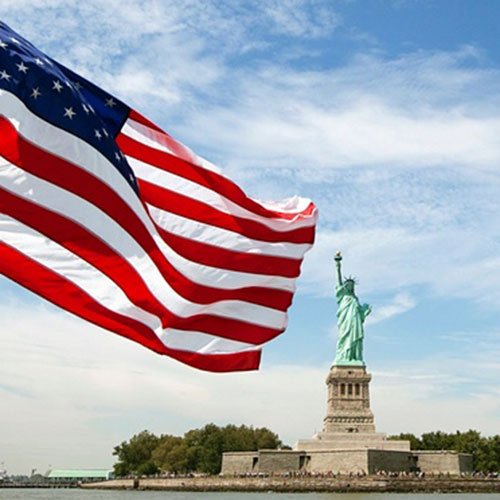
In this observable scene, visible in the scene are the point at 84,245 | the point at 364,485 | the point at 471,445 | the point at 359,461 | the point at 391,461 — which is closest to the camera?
the point at 84,245

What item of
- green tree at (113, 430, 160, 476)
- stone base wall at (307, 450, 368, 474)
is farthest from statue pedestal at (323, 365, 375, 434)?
green tree at (113, 430, 160, 476)

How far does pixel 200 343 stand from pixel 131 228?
1.58 m

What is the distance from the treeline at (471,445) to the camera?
8094 centimetres

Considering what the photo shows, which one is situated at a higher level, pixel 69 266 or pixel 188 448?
pixel 188 448

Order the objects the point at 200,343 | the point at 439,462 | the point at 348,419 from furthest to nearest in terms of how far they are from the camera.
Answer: the point at 348,419 → the point at 439,462 → the point at 200,343

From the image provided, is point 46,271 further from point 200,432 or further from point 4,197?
point 200,432

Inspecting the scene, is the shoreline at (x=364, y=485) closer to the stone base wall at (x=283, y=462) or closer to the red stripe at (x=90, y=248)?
the stone base wall at (x=283, y=462)

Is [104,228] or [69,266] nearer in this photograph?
[69,266]

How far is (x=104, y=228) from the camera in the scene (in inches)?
351

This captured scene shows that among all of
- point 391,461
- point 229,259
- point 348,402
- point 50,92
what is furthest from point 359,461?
point 50,92

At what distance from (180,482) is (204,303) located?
66505mm

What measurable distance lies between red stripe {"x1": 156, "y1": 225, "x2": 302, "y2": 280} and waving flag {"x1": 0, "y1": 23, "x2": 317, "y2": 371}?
0.05ft

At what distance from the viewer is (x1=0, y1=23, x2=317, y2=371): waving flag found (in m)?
8.55

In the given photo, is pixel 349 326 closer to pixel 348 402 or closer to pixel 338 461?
pixel 348 402
